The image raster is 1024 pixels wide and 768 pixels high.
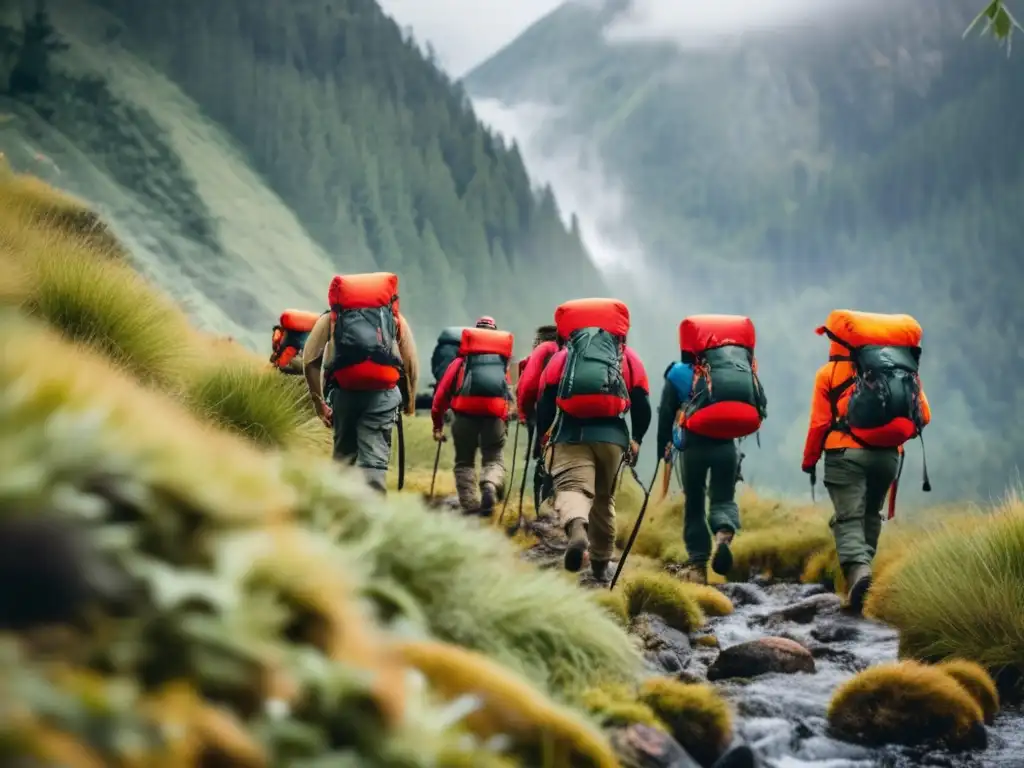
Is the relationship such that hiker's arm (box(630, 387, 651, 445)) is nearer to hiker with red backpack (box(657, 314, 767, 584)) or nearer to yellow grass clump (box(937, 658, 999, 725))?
hiker with red backpack (box(657, 314, 767, 584))

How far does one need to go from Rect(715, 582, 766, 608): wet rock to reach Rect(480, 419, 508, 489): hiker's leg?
3.78m

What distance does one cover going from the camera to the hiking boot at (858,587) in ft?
26.1

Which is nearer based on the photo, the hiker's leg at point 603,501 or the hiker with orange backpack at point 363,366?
the hiker's leg at point 603,501

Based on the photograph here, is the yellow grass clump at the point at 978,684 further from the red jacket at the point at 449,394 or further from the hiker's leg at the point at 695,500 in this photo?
the red jacket at the point at 449,394

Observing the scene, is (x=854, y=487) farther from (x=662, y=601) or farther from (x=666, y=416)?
(x=662, y=601)

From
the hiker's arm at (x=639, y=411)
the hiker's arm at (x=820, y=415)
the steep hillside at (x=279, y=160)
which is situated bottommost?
the hiker's arm at (x=639, y=411)

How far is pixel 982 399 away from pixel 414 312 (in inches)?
6255

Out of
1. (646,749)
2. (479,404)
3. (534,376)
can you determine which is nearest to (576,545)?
(534,376)

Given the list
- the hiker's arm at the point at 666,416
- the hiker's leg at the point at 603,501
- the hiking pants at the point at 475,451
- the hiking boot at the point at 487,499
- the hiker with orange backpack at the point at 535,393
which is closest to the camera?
the hiker's leg at the point at 603,501

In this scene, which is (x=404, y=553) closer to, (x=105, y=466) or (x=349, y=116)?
(x=105, y=466)

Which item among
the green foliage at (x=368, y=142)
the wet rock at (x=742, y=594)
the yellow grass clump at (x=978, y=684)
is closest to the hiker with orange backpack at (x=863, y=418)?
the wet rock at (x=742, y=594)

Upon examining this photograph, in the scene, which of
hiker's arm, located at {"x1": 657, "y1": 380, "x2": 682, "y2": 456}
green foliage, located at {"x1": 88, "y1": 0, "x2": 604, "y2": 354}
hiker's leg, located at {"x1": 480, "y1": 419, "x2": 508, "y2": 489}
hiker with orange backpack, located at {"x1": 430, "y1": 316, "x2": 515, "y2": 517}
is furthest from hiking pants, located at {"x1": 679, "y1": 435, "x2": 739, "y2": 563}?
green foliage, located at {"x1": 88, "y1": 0, "x2": 604, "y2": 354}

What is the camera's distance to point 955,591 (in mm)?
5949

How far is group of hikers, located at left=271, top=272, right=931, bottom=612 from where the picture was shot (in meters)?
7.45
